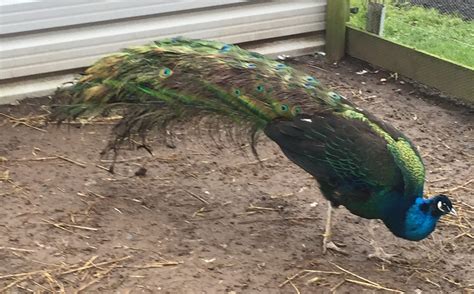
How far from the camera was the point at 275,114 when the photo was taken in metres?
3.68

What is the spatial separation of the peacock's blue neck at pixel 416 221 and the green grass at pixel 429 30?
244cm

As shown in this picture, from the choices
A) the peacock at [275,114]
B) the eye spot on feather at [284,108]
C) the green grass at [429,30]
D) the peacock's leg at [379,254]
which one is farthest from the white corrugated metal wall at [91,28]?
the peacock's leg at [379,254]

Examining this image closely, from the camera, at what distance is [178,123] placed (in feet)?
13.0

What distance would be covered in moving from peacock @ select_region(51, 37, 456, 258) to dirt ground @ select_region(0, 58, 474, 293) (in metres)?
0.25

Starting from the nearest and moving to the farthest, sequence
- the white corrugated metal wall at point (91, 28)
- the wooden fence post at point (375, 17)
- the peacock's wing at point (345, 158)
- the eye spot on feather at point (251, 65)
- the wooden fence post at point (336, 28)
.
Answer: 1. the peacock's wing at point (345, 158)
2. the eye spot on feather at point (251, 65)
3. the white corrugated metal wall at point (91, 28)
4. the wooden fence post at point (375, 17)
5. the wooden fence post at point (336, 28)

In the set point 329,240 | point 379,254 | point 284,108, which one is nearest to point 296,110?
point 284,108

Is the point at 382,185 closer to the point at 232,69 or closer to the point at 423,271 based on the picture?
the point at 423,271

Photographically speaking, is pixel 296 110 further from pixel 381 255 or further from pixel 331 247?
pixel 381 255

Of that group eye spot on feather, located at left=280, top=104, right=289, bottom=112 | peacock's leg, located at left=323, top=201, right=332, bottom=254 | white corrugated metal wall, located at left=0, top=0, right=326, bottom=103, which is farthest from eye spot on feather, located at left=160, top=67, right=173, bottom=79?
white corrugated metal wall, located at left=0, top=0, right=326, bottom=103

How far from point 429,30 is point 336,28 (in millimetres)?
775

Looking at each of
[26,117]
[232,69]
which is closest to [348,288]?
[232,69]

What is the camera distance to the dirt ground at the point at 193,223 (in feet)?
11.3

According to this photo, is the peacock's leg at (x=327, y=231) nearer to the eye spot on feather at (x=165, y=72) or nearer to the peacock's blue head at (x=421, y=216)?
the peacock's blue head at (x=421, y=216)

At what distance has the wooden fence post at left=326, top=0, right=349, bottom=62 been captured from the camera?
6.18m
